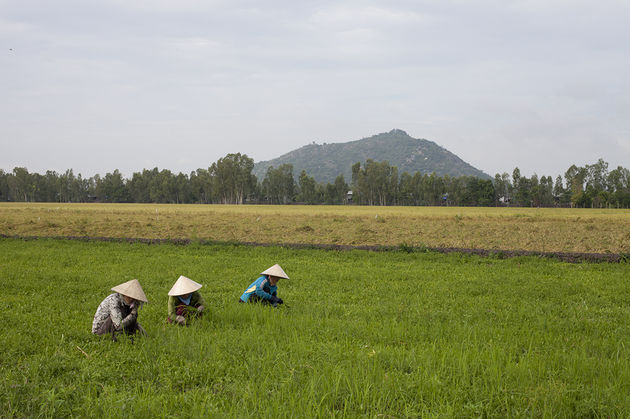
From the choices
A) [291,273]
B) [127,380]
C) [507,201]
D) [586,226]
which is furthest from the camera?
[507,201]

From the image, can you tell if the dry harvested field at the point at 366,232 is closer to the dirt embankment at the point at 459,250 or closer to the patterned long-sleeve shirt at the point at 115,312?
the dirt embankment at the point at 459,250

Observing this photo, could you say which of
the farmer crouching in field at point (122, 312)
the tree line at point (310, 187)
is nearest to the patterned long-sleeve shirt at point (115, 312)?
the farmer crouching in field at point (122, 312)

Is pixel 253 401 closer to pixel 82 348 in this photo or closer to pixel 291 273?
pixel 82 348

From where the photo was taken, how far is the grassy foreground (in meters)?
5.01

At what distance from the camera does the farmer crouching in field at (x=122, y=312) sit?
7.39m

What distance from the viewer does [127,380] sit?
5828 mm

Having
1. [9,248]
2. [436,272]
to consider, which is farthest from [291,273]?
[9,248]

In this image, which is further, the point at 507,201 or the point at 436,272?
the point at 507,201

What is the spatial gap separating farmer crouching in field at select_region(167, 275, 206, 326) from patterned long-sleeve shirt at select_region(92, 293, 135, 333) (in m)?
0.87

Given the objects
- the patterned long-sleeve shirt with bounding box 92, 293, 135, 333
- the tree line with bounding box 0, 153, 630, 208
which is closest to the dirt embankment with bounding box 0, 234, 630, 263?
the patterned long-sleeve shirt with bounding box 92, 293, 135, 333

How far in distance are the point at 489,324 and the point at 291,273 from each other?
8.70m

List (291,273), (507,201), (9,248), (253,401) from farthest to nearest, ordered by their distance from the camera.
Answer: (507,201) → (9,248) → (291,273) → (253,401)

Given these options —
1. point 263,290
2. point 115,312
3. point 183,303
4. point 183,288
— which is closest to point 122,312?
point 115,312

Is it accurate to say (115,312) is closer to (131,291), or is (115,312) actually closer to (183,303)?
(131,291)
